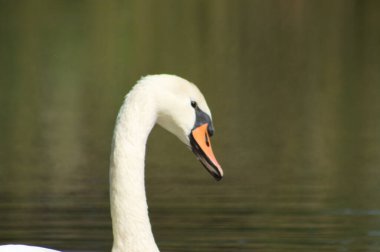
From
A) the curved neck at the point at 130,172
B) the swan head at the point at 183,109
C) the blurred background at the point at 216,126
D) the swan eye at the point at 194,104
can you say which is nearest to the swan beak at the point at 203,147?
the swan head at the point at 183,109

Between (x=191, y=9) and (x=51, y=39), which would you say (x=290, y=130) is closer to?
(x=51, y=39)

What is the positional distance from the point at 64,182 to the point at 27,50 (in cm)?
2295

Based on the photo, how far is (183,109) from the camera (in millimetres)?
8453

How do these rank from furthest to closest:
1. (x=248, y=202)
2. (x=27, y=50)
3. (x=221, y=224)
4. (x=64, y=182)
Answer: (x=27, y=50)
(x=64, y=182)
(x=248, y=202)
(x=221, y=224)

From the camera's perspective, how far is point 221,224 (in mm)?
14719

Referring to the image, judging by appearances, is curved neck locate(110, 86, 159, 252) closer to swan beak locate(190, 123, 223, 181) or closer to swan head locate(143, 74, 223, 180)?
swan head locate(143, 74, 223, 180)

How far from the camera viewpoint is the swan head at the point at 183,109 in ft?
27.6

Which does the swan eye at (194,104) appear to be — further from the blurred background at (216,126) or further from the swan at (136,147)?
the blurred background at (216,126)

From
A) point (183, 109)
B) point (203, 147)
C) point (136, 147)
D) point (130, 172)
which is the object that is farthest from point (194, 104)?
point (130, 172)

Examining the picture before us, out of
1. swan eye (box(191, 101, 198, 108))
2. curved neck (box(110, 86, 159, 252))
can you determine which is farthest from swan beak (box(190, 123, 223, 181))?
curved neck (box(110, 86, 159, 252))

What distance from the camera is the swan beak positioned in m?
8.58

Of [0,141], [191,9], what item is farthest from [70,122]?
[191,9]

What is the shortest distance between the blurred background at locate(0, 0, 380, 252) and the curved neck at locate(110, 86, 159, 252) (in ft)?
16.3

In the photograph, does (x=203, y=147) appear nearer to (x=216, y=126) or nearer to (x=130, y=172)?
(x=130, y=172)
